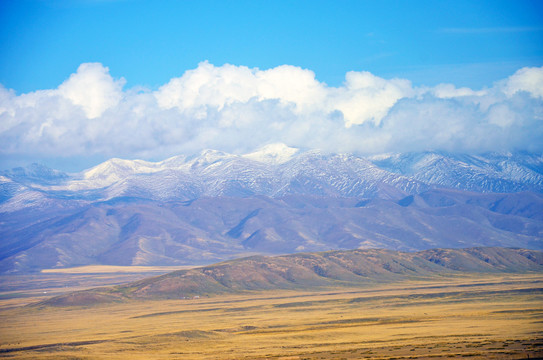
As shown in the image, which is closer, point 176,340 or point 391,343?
point 391,343

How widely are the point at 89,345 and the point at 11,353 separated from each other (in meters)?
18.8

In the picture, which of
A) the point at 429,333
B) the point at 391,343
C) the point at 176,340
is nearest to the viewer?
the point at 391,343

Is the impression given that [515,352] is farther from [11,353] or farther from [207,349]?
[11,353]

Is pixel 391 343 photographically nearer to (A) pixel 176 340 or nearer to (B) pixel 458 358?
(B) pixel 458 358

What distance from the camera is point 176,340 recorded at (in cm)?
17550

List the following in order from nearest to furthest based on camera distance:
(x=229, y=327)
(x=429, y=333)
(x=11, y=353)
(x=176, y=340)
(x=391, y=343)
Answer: (x=391, y=343), (x=429, y=333), (x=11, y=353), (x=176, y=340), (x=229, y=327)

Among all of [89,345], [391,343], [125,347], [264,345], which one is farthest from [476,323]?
[89,345]

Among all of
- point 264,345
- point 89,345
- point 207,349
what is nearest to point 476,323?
point 264,345

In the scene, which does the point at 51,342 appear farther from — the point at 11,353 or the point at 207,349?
the point at 207,349

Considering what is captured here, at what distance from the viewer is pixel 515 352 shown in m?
113

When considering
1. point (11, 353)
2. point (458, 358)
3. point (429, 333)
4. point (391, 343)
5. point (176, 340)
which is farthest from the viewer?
point (176, 340)

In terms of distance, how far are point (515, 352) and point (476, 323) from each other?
5867cm

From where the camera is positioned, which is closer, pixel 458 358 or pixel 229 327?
pixel 458 358

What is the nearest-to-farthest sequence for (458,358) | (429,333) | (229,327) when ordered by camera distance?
(458,358) → (429,333) → (229,327)
